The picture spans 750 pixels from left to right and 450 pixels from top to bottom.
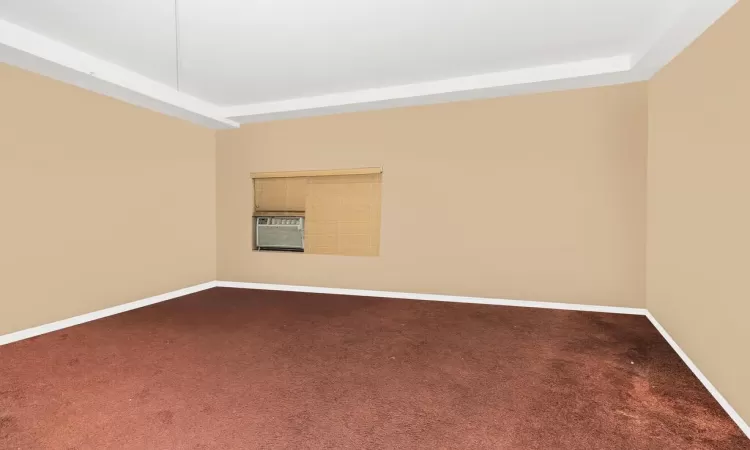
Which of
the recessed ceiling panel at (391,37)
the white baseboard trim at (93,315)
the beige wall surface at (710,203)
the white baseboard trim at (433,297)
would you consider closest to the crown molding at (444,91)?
the recessed ceiling panel at (391,37)

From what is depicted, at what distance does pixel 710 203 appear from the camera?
2518 millimetres

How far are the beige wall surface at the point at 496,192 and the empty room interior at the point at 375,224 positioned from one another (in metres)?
0.03

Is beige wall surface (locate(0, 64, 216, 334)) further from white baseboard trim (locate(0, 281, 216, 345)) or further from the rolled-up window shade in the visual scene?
the rolled-up window shade

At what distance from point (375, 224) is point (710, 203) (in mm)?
3663

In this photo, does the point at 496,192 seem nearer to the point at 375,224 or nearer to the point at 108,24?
the point at 375,224

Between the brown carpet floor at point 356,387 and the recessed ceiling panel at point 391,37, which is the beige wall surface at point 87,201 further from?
the recessed ceiling panel at point 391,37

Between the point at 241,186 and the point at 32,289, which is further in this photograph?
the point at 241,186

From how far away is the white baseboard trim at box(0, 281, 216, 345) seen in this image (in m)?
3.43

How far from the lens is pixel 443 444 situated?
73.5 inches

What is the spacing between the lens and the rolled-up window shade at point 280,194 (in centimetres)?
570

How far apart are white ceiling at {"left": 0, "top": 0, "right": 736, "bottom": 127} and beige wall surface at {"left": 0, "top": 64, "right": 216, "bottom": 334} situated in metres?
0.34

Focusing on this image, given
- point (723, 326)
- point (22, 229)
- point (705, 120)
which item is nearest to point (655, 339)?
point (723, 326)

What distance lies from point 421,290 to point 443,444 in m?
3.30

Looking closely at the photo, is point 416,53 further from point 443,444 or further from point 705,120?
point 443,444
